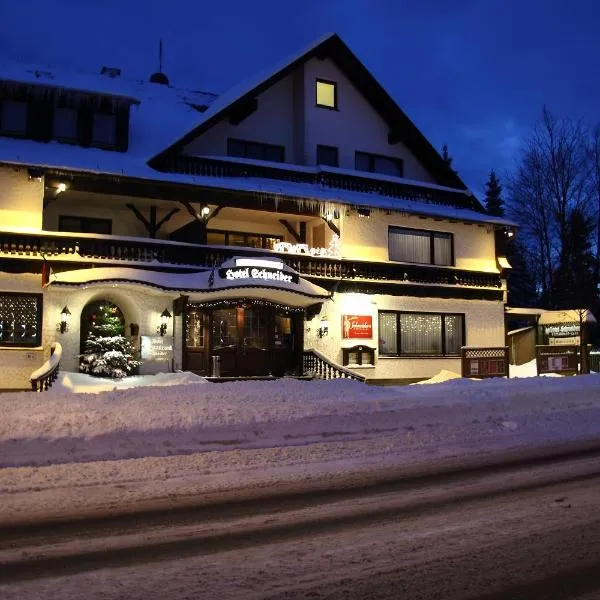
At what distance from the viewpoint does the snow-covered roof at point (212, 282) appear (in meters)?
18.9

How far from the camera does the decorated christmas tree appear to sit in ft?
62.0

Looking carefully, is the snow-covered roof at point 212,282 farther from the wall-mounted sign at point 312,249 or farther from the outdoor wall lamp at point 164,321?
the wall-mounted sign at point 312,249

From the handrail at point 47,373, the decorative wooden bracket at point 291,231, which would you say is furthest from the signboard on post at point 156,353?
the decorative wooden bracket at point 291,231

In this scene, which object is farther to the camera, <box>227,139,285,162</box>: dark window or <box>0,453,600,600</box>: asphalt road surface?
<box>227,139,285,162</box>: dark window

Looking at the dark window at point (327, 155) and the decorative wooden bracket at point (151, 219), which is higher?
the dark window at point (327, 155)

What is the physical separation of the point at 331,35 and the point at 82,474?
881 inches

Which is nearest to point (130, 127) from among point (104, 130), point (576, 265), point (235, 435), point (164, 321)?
point (104, 130)

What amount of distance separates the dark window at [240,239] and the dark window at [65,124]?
5540mm

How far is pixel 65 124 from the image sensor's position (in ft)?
74.4

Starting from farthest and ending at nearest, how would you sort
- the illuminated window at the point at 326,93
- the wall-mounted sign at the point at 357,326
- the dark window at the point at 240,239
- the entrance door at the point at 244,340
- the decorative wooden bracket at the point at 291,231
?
the illuminated window at the point at 326,93 < the decorative wooden bracket at the point at 291,231 < the dark window at the point at 240,239 < the wall-mounted sign at the point at 357,326 < the entrance door at the point at 244,340

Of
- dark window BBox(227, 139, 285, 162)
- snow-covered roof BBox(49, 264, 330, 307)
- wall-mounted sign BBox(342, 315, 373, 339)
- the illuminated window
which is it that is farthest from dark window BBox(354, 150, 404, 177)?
snow-covered roof BBox(49, 264, 330, 307)

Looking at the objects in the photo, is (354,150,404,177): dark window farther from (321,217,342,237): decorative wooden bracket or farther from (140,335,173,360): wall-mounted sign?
(140,335,173,360): wall-mounted sign

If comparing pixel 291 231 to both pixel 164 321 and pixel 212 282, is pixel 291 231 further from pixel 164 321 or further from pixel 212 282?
pixel 164 321

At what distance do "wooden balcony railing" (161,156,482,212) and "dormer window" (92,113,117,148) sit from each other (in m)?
2.31
